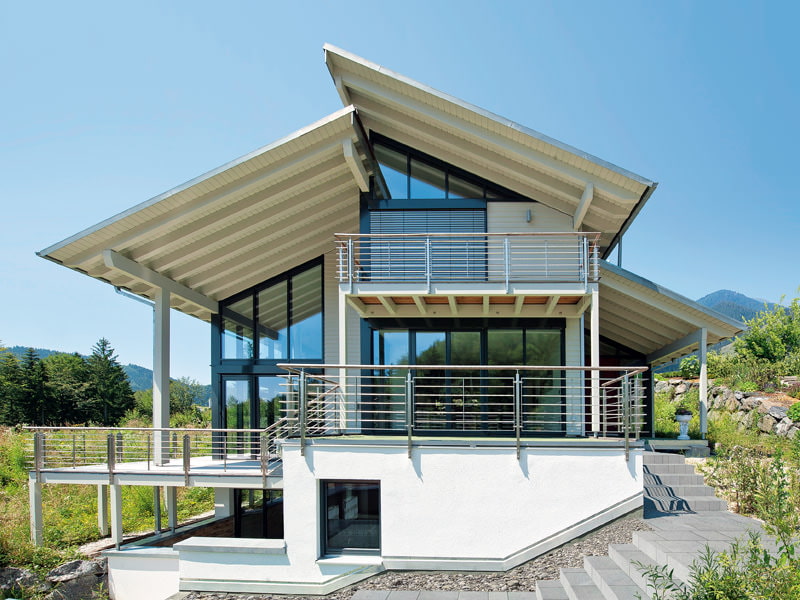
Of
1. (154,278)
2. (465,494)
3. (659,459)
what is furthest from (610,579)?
(154,278)

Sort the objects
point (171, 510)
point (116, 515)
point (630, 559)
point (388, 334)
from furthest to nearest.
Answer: point (171, 510)
point (388, 334)
point (116, 515)
point (630, 559)

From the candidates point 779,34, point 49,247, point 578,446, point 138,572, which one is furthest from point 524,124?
point 779,34

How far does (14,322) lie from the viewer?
12638 cm

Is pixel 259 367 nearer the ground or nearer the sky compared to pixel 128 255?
nearer the ground

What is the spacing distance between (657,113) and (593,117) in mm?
12132

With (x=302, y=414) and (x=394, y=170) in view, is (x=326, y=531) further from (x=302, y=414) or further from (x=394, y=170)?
(x=394, y=170)

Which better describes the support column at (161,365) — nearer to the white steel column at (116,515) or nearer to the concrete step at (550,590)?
the white steel column at (116,515)

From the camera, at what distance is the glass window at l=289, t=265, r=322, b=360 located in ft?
46.5

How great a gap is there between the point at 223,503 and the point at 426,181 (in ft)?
29.8

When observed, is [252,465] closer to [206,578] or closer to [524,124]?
[206,578]

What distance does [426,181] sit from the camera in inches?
502

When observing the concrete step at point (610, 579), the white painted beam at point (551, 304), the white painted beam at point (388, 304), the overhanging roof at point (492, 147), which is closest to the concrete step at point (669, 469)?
the concrete step at point (610, 579)

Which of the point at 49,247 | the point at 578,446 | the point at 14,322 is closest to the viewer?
the point at 578,446

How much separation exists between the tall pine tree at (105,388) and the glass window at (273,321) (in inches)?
1156
